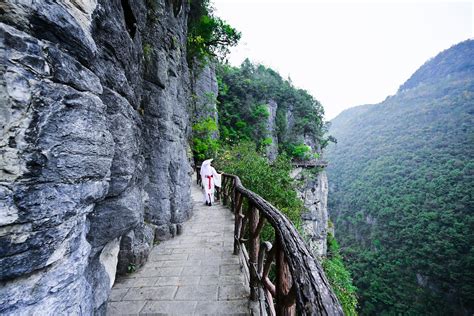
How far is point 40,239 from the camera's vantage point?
1.24m

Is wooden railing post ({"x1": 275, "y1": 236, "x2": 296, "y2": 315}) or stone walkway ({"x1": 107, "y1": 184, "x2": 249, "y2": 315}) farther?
stone walkway ({"x1": 107, "y1": 184, "x2": 249, "y2": 315})

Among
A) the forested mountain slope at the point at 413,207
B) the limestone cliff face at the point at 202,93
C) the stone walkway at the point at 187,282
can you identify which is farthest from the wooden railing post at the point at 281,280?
the forested mountain slope at the point at 413,207

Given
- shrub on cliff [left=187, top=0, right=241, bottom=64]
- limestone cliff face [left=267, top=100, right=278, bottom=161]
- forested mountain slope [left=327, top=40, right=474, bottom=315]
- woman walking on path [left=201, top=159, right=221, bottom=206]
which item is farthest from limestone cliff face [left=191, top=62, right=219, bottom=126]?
forested mountain slope [left=327, top=40, right=474, bottom=315]

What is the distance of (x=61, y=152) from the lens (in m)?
1.35

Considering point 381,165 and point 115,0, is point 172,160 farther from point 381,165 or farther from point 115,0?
point 381,165

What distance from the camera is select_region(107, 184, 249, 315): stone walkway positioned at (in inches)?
94.2

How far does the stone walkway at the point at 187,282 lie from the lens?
2393 mm

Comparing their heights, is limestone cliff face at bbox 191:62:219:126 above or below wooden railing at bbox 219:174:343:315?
above

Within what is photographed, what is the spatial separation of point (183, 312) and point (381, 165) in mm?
55256

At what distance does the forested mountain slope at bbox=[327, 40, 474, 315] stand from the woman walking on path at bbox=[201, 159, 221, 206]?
27.2 meters

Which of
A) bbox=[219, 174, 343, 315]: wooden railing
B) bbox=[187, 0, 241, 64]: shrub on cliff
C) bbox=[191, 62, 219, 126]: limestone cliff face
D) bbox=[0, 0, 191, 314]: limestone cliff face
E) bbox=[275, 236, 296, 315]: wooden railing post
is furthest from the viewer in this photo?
bbox=[191, 62, 219, 126]: limestone cliff face

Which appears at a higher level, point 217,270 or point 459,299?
point 217,270

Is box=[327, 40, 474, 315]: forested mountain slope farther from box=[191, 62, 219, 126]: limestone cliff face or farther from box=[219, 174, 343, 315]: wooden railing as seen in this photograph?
box=[219, 174, 343, 315]: wooden railing

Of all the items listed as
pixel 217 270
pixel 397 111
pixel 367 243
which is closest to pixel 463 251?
pixel 367 243
